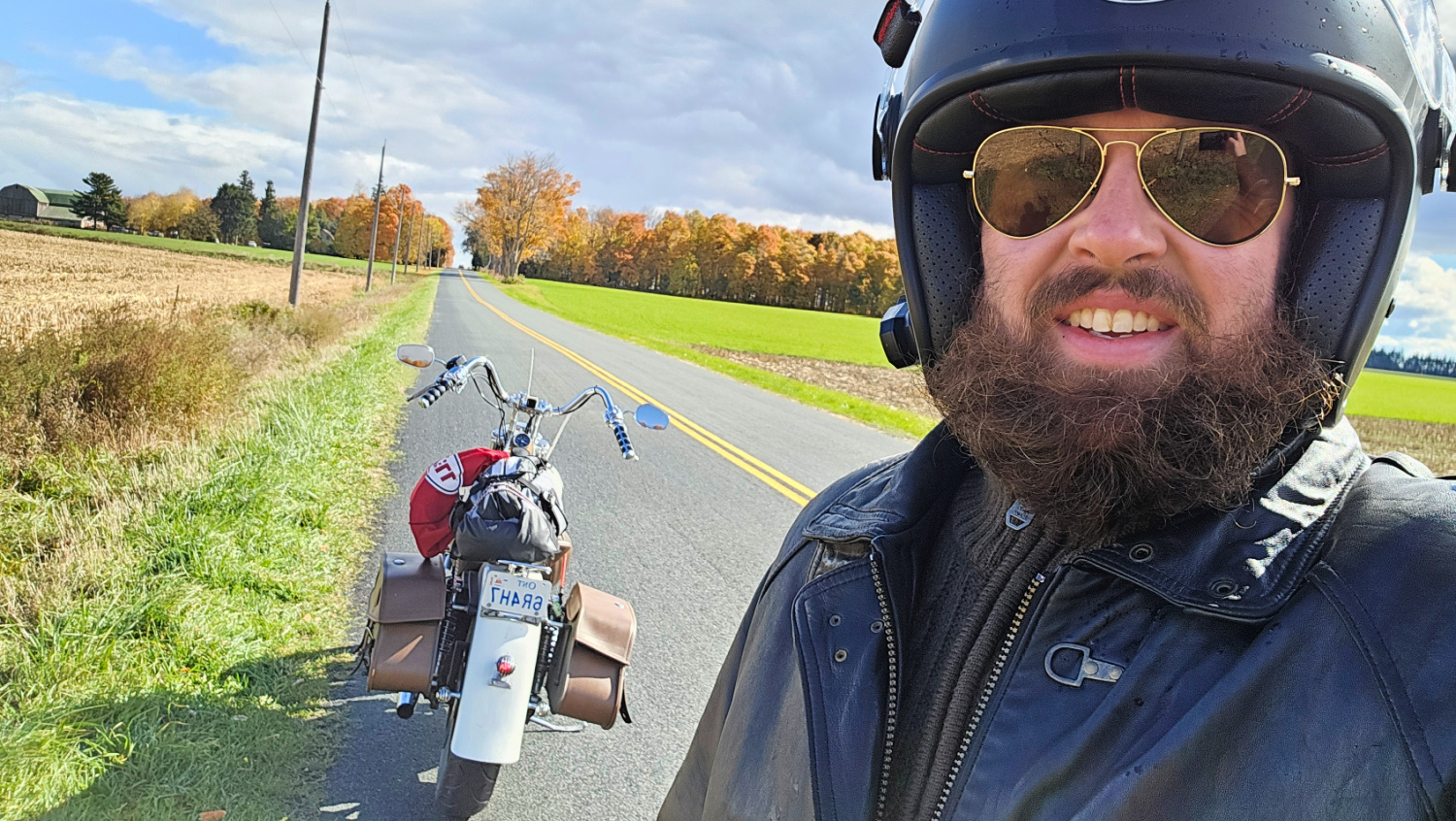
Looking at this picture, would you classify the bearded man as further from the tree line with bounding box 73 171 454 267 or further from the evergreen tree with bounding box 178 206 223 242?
the evergreen tree with bounding box 178 206 223 242

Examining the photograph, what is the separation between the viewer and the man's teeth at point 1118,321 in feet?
3.45

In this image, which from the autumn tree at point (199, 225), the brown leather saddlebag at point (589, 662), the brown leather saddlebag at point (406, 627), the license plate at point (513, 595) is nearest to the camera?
the license plate at point (513, 595)

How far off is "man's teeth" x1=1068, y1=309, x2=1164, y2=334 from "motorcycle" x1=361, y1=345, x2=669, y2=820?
7.33 ft

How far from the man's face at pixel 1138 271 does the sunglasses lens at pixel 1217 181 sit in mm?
18

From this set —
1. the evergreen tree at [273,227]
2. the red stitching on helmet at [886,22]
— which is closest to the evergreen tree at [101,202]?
the red stitching on helmet at [886,22]

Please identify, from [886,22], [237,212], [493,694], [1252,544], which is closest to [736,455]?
[493,694]

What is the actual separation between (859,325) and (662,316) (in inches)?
697

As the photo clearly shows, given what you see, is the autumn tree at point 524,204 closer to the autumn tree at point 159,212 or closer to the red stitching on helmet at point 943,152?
the autumn tree at point 159,212

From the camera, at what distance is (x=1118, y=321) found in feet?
3.48

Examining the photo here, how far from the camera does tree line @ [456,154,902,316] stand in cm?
8344

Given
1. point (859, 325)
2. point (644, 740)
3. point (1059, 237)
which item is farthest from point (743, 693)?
point (859, 325)

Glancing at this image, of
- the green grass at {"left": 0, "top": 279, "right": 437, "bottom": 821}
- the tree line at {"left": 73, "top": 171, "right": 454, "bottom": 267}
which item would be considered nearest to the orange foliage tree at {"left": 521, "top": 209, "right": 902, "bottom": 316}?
the tree line at {"left": 73, "top": 171, "right": 454, "bottom": 267}

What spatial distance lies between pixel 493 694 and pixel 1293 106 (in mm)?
2626

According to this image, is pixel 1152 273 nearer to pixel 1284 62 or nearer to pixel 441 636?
pixel 1284 62
